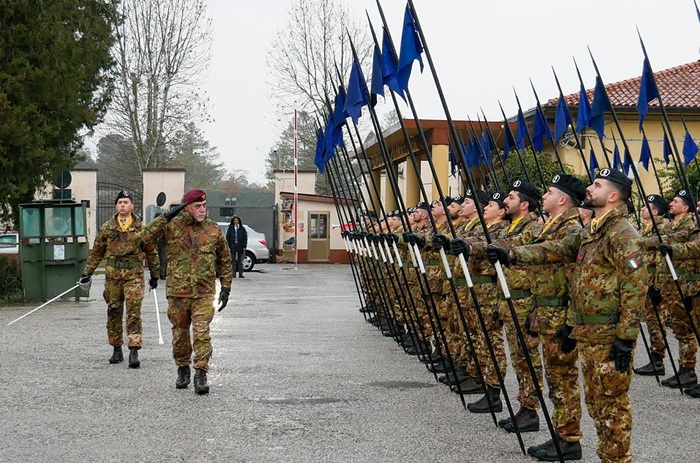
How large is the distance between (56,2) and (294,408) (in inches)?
565

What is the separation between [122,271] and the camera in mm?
10812

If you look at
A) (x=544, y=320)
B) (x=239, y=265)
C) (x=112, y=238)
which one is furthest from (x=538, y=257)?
(x=239, y=265)

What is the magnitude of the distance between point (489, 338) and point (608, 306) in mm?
1936

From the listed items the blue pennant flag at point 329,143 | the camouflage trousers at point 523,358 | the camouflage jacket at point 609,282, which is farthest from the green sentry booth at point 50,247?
the camouflage jacket at point 609,282

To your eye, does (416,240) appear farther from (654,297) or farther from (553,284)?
(654,297)

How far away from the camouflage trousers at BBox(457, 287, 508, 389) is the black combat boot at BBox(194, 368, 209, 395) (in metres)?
2.45

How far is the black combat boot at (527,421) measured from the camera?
7289mm

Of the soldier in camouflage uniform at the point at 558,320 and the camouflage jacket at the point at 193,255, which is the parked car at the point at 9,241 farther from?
the soldier in camouflage uniform at the point at 558,320

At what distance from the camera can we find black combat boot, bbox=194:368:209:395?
8.90 m

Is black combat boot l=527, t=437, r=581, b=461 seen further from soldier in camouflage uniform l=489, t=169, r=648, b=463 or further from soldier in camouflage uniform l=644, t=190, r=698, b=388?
soldier in camouflage uniform l=644, t=190, r=698, b=388

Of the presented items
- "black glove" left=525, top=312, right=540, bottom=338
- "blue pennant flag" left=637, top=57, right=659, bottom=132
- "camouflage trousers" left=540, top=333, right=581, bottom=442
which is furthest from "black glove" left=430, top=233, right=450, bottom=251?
"blue pennant flag" left=637, top=57, right=659, bottom=132

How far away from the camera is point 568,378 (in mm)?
6523

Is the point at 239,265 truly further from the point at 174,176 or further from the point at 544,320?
the point at 544,320

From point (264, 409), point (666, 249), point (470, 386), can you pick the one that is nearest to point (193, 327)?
point (264, 409)
